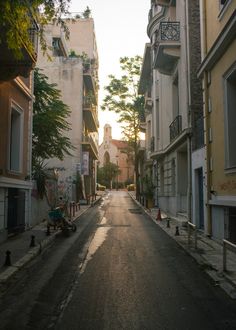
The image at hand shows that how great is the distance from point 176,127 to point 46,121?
6.63 m

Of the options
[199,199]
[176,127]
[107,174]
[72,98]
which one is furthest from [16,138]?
[107,174]

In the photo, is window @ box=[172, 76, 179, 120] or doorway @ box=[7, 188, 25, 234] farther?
window @ box=[172, 76, 179, 120]

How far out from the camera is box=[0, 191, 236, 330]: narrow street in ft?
18.7

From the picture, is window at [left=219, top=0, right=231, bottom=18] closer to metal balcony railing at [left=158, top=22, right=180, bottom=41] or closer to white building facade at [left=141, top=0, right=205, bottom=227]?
white building facade at [left=141, top=0, right=205, bottom=227]

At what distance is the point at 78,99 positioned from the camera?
40.6 m

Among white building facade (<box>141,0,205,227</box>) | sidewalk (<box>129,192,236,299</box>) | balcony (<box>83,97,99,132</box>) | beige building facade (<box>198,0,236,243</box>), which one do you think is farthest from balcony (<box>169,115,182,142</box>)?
balcony (<box>83,97,99,132</box>)

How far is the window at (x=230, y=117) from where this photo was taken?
12.1 metres

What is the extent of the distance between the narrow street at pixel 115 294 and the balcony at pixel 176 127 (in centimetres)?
1041

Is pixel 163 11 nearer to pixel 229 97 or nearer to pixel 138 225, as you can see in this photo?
pixel 138 225

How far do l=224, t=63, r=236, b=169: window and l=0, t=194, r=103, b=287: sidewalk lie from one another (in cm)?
584

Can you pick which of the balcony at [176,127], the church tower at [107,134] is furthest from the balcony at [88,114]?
the church tower at [107,134]

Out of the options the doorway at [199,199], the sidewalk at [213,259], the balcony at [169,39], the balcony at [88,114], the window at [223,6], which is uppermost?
the balcony at [88,114]

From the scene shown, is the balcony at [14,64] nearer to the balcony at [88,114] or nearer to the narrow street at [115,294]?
the narrow street at [115,294]

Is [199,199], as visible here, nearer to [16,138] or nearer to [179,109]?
[179,109]
